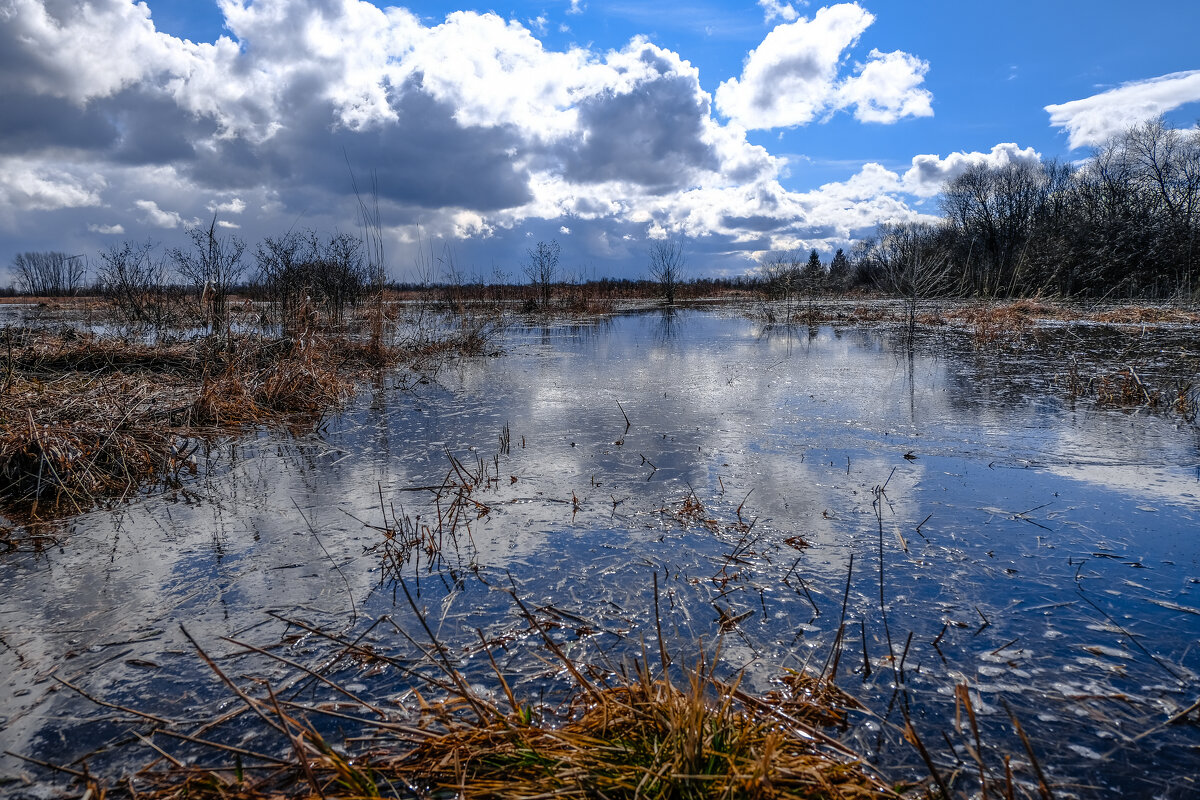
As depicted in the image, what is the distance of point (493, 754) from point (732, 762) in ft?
1.74

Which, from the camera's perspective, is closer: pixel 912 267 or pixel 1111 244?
pixel 912 267

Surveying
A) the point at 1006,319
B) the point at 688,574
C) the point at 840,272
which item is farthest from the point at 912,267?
the point at 840,272

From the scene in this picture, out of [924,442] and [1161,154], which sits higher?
[1161,154]

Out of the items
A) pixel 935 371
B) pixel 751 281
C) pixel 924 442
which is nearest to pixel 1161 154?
pixel 751 281

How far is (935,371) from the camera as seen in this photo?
293 inches

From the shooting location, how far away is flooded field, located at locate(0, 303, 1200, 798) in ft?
5.38

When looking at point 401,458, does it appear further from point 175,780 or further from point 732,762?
point 732,762

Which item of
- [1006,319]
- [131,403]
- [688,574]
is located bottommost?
[688,574]

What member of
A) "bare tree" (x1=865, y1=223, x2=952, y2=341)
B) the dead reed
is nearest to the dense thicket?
"bare tree" (x1=865, y1=223, x2=952, y2=341)

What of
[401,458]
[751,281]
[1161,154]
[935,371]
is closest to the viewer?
[401,458]

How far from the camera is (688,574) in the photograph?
7.88 ft


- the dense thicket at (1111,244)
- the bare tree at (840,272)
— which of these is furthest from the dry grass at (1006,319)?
the bare tree at (840,272)

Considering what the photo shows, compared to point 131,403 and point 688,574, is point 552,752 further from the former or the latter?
point 131,403

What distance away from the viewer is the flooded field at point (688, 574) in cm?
164
